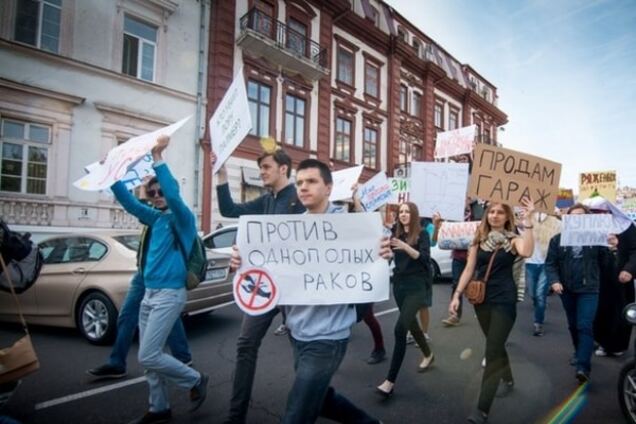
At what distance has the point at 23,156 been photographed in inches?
445

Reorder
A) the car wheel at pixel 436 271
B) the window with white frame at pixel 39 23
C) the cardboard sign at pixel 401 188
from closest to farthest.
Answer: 1. the cardboard sign at pixel 401 188
2. the car wheel at pixel 436 271
3. the window with white frame at pixel 39 23

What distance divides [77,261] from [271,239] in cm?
430

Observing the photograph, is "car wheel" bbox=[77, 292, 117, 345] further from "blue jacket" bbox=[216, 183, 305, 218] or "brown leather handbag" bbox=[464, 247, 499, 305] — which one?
"brown leather handbag" bbox=[464, 247, 499, 305]

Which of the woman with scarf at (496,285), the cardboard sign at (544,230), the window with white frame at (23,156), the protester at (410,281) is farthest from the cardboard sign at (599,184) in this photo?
the window with white frame at (23,156)

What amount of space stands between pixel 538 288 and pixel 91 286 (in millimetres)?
6403

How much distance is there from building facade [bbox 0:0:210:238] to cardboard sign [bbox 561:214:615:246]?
12.2 meters

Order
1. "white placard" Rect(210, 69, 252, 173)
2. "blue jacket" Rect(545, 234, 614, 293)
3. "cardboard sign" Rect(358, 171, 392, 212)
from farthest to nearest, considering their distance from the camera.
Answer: "cardboard sign" Rect(358, 171, 392, 212)
"blue jacket" Rect(545, 234, 614, 293)
"white placard" Rect(210, 69, 252, 173)

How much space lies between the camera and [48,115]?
11.5 m

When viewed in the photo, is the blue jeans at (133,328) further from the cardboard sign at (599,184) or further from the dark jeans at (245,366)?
the cardboard sign at (599,184)

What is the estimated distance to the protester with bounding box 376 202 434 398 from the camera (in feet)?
12.0

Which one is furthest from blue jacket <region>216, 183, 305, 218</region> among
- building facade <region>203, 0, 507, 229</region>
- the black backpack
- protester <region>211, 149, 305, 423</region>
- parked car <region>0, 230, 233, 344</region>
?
building facade <region>203, 0, 507, 229</region>

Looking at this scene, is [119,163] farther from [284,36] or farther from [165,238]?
[284,36]

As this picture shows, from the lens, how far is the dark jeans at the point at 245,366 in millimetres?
2686

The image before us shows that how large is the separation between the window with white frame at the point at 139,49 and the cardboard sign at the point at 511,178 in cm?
1304
